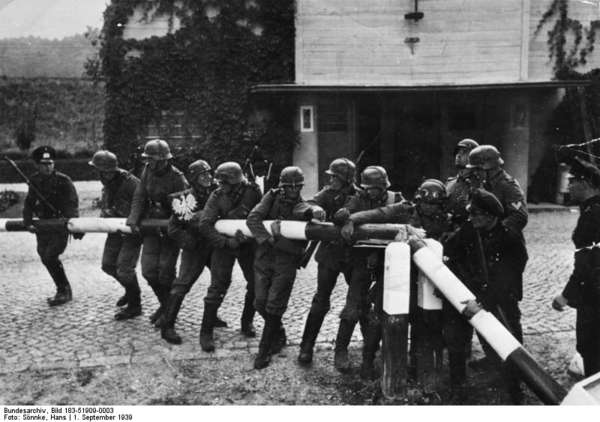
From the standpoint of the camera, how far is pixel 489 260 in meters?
4.43

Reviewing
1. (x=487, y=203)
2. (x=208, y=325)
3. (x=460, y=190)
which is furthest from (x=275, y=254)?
(x=460, y=190)

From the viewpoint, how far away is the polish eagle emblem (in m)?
5.39

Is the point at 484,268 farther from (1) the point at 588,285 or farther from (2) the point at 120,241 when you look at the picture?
(2) the point at 120,241

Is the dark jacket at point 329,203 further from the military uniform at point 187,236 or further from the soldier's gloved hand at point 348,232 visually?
the military uniform at point 187,236

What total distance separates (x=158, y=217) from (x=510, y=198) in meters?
3.71

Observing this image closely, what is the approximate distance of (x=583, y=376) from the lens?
4422mm

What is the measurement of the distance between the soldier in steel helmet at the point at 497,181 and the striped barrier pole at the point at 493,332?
1.20 meters

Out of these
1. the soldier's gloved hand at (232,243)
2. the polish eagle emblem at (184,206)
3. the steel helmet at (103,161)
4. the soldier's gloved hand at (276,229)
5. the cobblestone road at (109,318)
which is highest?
the steel helmet at (103,161)

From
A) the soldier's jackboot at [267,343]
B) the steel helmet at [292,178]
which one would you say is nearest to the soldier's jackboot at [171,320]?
the soldier's jackboot at [267,343]

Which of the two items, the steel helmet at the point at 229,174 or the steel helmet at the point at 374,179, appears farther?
the steel helmet at the point at 229,174

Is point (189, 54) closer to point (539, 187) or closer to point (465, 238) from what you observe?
point (539, 187)

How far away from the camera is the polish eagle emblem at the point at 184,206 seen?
17.7 ft

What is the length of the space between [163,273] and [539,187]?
41.1ft

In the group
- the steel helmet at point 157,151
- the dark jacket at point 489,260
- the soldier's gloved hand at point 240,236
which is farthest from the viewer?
the steel helmet at point 157,151
